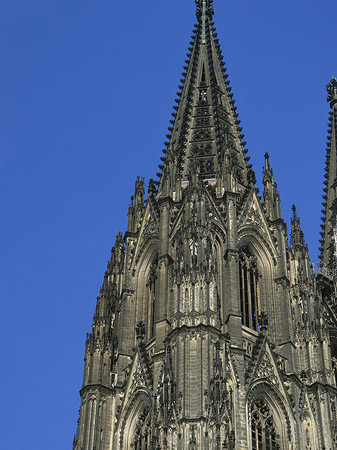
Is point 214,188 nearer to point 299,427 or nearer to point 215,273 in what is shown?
point 215,273

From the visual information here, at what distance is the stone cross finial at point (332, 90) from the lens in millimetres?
83956

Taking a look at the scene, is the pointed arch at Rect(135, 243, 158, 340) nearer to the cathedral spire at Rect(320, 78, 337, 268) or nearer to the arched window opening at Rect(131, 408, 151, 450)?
the arched window opening at Rect(131, 408, 151, 450)

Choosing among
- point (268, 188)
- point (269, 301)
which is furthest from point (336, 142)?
point (269, 301)

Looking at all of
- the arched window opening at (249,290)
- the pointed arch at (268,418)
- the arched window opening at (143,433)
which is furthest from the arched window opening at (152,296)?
the pointed arch at (268,418)

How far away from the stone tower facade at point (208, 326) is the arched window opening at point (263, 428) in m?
0.06

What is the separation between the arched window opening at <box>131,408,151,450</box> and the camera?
1858 inches

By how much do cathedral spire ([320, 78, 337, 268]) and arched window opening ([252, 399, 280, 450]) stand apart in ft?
77.0

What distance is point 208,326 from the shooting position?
46.8 metres

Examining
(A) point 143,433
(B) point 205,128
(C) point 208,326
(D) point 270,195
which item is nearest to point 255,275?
(D) point 270,195

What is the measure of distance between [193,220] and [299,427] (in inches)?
455

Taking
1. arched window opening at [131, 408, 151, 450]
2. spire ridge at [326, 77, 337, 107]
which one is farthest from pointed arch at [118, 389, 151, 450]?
spire ridge at [326, 77, 337, 107]

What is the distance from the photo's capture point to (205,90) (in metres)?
68.2

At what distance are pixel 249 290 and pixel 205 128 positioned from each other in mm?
14465

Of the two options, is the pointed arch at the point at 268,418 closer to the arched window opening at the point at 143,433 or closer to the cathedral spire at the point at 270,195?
the arched window opening at the point at 143,433
